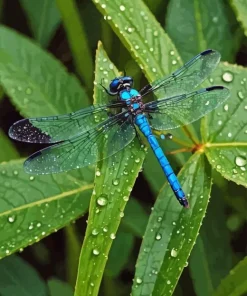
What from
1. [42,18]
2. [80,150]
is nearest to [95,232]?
[80,150]

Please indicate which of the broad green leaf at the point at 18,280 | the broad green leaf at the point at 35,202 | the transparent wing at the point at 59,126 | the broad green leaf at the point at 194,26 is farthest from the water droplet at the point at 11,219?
the broad green leaf at the point at 194,26

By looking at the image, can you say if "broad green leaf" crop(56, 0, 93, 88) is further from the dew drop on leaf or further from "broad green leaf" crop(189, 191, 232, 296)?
the dew drop on leaf

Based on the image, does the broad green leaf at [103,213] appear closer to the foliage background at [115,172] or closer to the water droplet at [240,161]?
the foliage background at [115,172]

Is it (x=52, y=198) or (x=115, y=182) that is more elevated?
(x=52, y=198)

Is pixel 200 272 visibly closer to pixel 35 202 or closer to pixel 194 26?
pixel 35 202

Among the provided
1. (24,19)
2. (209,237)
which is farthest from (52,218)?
(24,19)

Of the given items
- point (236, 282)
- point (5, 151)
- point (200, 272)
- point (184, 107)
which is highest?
point (5, 151)
